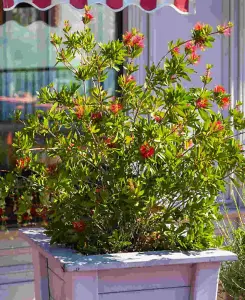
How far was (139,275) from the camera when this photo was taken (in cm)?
385

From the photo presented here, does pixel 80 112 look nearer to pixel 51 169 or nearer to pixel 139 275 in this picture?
pixel 51 169

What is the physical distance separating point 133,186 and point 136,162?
289 mm

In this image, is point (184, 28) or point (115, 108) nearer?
point (115, 108)

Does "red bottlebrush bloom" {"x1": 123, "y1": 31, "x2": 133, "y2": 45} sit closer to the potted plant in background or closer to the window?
the potted plant in background

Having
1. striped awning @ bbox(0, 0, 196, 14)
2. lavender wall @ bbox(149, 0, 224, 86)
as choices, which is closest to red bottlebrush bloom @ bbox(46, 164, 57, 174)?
striped awning @ bbox(0, 0, 196, 14)

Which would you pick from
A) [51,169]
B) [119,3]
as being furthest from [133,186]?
[119,3]

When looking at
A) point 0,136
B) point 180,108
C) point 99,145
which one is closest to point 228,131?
point 180,108

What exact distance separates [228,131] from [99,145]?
615 mm

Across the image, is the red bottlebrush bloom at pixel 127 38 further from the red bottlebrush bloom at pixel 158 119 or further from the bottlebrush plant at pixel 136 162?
the red bottlebrush bloom at pixel 158 119

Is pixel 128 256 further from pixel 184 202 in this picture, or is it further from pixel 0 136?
pixel 0 136

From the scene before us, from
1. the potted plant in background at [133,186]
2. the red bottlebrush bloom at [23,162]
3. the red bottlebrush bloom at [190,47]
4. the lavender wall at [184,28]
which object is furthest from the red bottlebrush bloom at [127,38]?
the lavender wall at [184,28]

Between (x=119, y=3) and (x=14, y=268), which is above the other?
(x=119, y=3)

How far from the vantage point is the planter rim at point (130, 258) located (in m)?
3.71

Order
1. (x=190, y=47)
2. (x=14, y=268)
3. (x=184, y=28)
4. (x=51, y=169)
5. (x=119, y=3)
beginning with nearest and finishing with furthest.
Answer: (x=190, y=47), (x=51, y=169), (x=119, y=3), (x=14, y=268), (x=184, y=28)
